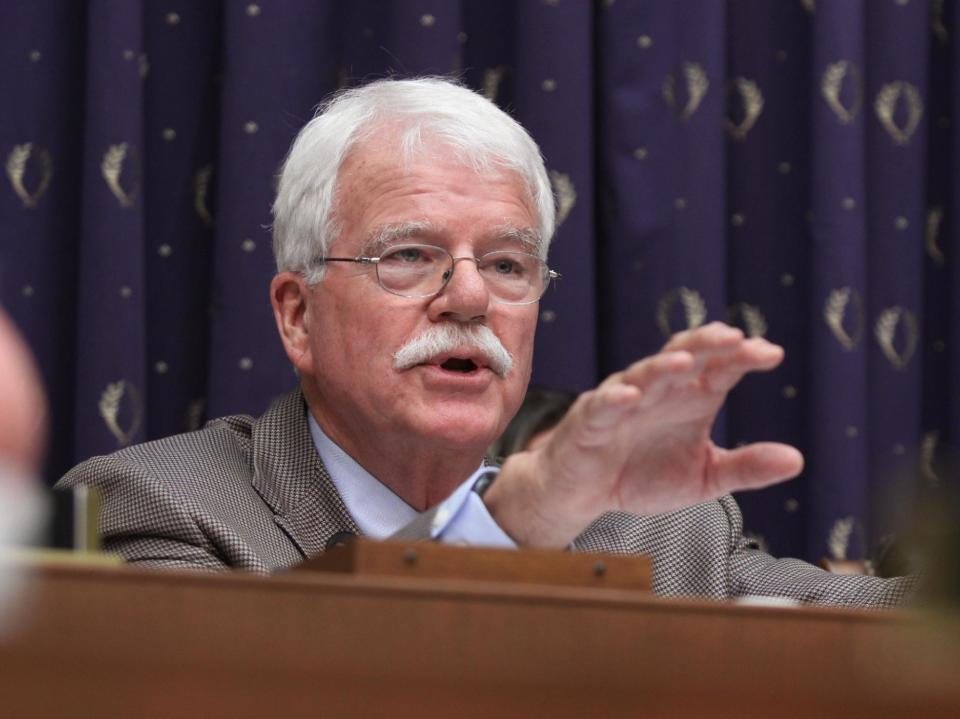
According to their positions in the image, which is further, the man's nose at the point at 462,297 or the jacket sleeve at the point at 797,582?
the man's nose at the point at 462,297

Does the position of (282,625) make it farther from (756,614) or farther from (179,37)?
(179,37)

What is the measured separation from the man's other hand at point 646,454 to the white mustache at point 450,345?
0.61m

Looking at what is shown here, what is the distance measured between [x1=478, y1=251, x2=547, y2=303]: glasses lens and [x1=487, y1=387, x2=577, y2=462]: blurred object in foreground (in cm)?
28

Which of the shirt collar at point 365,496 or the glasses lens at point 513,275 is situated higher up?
the glasses lens at point 513,275

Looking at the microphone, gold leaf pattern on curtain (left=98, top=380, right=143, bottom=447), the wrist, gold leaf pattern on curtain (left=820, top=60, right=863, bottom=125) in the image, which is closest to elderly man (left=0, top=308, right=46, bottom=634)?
the wrist

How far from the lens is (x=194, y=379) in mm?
2840

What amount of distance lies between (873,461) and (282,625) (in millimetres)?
2321

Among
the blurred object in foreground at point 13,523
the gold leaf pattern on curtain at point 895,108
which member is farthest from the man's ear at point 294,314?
the blurred object in foreground at point 13,523

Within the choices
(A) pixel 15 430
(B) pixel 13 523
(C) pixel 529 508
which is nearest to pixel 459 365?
(C) pixel 529 508

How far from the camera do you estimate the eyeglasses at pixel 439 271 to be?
7.33ft

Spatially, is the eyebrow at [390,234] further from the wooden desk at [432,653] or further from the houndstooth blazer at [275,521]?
the wooden desk at [432,653]

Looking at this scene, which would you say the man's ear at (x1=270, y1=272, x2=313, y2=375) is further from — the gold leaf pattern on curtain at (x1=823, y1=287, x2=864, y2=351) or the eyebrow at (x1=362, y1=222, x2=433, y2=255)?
the gold leaf pattern on curtain at (x1=823, y1=287, x2=864, y2=351)

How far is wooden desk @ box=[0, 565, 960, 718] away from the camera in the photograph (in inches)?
31.3

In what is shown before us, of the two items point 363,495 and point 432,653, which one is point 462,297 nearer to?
point 363,495
